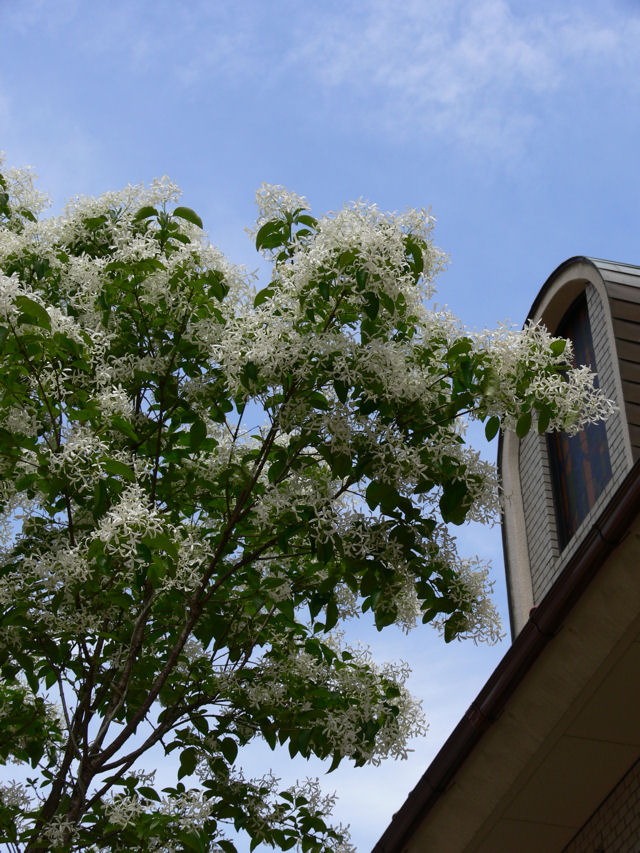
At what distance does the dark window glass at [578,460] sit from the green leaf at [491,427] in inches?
125

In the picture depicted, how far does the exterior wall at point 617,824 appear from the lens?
3.33 m

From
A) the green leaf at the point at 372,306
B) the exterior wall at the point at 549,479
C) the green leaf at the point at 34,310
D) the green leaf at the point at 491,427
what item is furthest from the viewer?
the exterior wall at the point at 549,479

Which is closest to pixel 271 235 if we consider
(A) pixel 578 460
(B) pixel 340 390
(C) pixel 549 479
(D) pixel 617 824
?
(B) pixel 340 390

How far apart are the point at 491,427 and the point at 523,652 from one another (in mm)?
1579

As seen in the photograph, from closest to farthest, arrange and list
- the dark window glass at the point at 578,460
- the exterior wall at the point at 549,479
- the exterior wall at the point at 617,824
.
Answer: the exterior wall at the point at 617,824
the exterior wall at the point at 549,479
the dark window glass at the point at 578,460

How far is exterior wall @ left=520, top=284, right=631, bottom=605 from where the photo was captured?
22.9ft

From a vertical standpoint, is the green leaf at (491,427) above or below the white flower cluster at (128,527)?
above

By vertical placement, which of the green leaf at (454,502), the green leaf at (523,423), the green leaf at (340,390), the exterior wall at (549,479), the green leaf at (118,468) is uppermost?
the exterior wall at (549,479)

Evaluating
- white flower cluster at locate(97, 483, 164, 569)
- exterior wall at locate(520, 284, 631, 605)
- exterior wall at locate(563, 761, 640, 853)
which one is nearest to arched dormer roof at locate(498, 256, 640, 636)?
exterior wall at locate(520, 284, 631, 605)

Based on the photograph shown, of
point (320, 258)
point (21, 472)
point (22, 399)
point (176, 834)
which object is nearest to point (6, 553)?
point (21, 472)

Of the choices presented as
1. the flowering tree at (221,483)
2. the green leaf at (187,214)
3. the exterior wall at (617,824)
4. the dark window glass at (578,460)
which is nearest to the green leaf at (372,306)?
the flowering tree at (221,483)

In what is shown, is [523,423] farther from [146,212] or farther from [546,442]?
[546,442]

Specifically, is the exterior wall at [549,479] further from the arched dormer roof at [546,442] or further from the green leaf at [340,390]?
the green leaf at [340,390]

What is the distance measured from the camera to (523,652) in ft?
10.1
